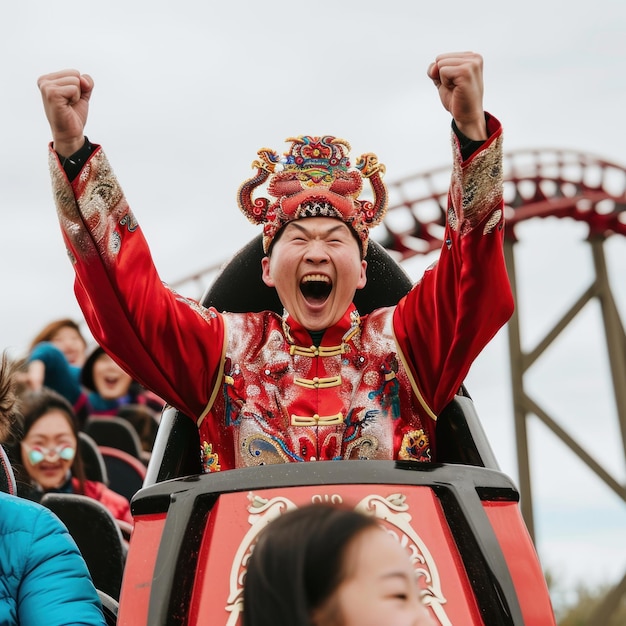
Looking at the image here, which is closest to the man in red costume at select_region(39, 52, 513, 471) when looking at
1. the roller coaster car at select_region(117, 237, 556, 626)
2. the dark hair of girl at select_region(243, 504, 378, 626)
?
the roller coaster car at select_region(117, 237, 556, 626)

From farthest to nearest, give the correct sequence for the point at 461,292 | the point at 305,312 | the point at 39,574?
the point at 305,312, the point at 461,292, the point at 39,574

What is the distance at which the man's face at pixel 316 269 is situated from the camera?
Answer: 2.27m

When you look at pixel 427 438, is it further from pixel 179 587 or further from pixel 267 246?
pixel 179 587

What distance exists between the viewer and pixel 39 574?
5.76 ft

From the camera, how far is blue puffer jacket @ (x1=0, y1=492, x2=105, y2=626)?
1730 mm

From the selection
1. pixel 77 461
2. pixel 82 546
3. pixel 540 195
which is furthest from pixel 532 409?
pixel 82 546

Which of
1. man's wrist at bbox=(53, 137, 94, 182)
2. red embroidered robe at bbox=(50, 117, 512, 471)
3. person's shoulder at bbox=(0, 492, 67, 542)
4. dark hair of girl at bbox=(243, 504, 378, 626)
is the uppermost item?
man's wrist at bbox=(53, 137, 94, 182)

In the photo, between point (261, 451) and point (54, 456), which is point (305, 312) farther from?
point (54, 456)

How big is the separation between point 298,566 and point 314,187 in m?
1.49

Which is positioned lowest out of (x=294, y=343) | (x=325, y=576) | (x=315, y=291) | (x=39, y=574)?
(x=39, y=574)

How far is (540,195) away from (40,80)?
846 cm

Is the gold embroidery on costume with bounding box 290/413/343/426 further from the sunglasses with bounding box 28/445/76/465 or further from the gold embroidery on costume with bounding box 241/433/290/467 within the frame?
the sunglasses with bounding box 28/445/76/465

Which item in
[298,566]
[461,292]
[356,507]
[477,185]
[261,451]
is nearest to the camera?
[298,566]

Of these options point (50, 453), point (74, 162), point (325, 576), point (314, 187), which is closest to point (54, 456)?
point (50, 453)
